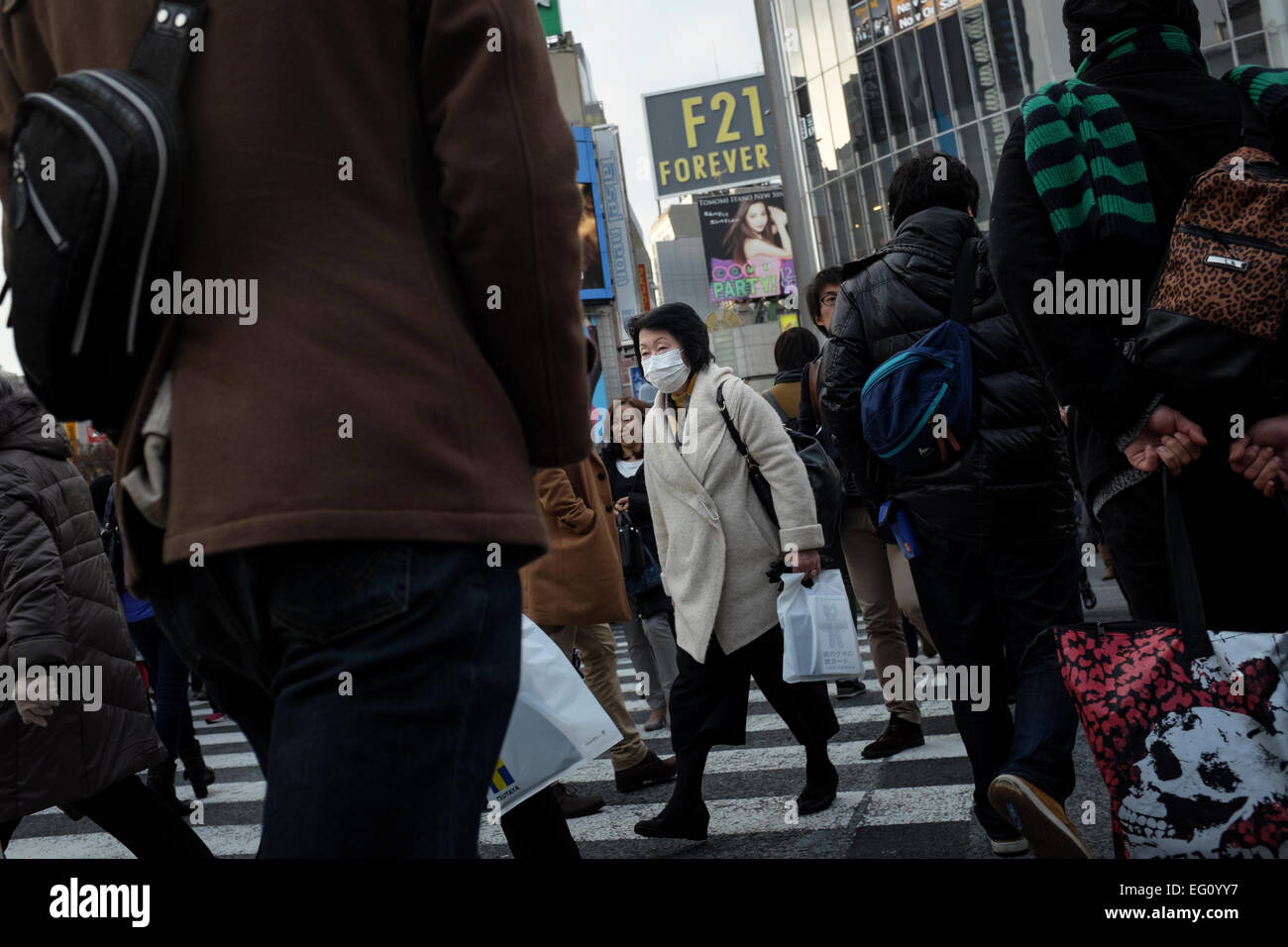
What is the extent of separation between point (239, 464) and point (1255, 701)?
5.50ft

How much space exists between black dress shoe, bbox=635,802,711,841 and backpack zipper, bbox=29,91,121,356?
3.34 m

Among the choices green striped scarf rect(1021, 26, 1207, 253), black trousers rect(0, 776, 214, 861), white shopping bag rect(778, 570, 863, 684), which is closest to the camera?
green striped scarf rect(1021, 26, 1207, 253)

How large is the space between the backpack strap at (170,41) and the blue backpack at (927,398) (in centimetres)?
250

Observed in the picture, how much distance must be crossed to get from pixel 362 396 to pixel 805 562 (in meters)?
3.33

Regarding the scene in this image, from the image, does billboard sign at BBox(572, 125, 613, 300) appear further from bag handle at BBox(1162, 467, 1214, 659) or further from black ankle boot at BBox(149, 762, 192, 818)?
bag handle at BBox(1162, 467, 1214, 659)

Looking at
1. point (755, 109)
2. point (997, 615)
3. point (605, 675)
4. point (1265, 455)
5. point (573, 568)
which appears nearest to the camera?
point (1265, 455)

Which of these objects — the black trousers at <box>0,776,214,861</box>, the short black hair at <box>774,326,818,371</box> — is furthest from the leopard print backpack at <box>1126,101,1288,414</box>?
the short black hair at <box>774,326,818,371</box>

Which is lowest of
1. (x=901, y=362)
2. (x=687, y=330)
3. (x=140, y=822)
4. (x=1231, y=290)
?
(x=140, y=822)

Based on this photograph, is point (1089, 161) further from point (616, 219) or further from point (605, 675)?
point (616, 219)

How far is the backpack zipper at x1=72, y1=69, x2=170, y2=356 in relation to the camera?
1.29 m

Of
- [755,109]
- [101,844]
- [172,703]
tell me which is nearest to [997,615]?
[172,703]

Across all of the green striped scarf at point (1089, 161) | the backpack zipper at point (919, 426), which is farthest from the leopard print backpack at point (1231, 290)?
the backpack zipper at point (919, 426)

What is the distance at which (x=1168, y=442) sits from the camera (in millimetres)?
2223

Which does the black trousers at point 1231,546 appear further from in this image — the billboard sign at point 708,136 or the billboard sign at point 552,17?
the billboard sign at point 552,17
